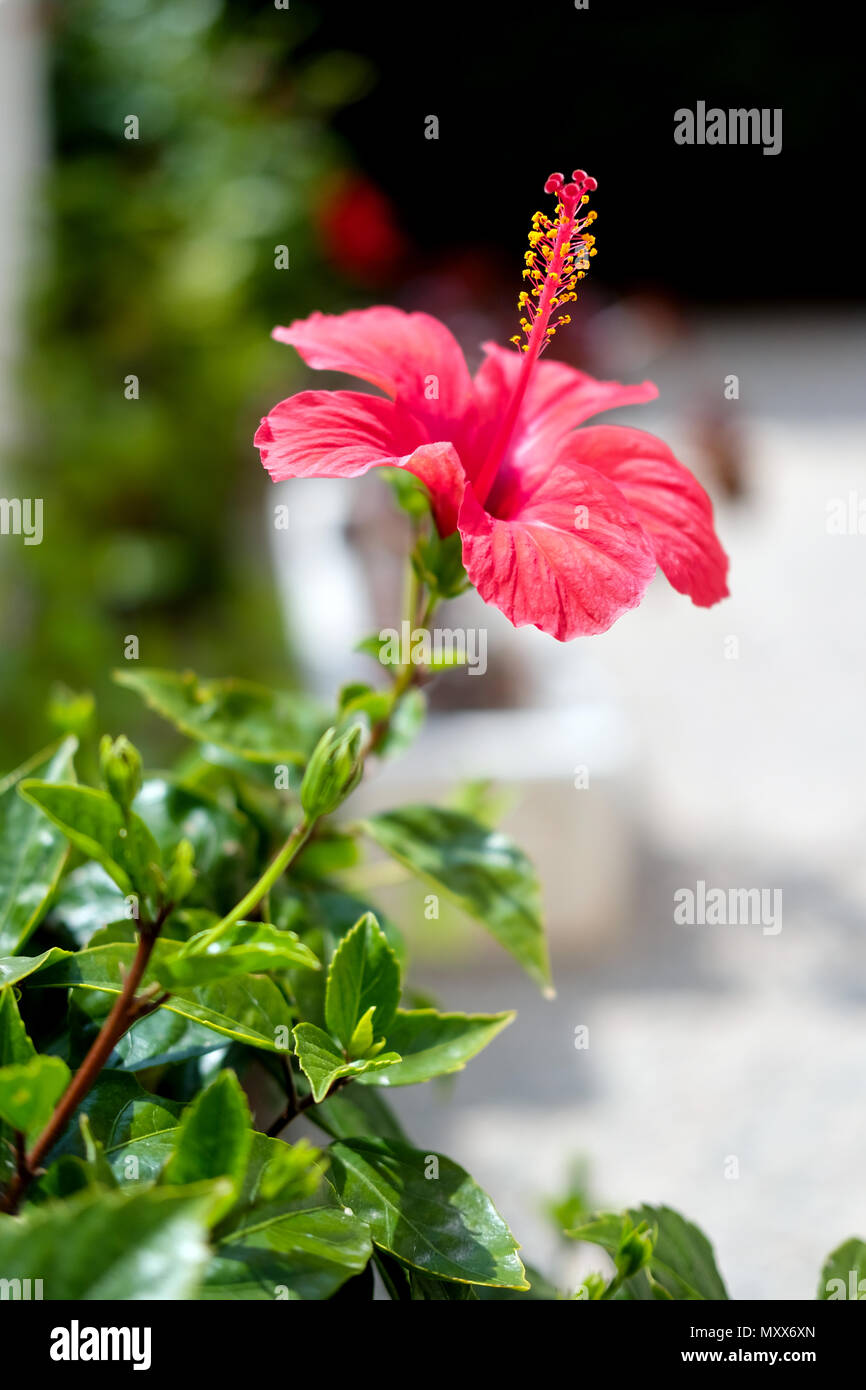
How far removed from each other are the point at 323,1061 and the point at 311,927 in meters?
0.16

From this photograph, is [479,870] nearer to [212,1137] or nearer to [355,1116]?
[355,1116]

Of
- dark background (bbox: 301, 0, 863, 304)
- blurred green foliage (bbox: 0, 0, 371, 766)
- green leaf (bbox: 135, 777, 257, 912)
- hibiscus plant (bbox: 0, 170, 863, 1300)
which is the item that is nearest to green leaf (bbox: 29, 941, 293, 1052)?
hibiscus plant (bbox: 0, 170, 863, 1300)

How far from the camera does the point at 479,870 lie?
0.57 m

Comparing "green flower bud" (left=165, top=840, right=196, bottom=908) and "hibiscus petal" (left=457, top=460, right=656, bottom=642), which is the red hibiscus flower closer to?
"hibiscus petal" (left=457, top=460, right=656, bottom=642)

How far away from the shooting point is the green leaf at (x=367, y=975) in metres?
0.42

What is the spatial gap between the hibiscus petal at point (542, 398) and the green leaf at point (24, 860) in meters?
0.23

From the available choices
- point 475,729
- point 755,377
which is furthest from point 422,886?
point 755,377

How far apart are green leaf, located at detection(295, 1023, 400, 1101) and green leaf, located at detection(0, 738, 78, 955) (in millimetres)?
110

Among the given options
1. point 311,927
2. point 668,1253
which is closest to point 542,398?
point 311,927

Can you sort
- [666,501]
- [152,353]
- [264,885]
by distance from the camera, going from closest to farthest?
[264,885], [666,501], [152,353]

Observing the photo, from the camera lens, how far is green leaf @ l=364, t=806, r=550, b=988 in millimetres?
555

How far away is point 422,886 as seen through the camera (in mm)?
1826

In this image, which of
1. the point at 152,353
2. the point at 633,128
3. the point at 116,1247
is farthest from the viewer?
the point at 633,128
